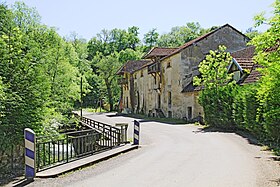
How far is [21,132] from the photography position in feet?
37.1

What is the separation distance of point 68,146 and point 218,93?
42.7 feet

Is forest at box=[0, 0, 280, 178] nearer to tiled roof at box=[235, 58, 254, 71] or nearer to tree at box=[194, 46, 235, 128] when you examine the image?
tree at box=[194, 46, 235, 128]

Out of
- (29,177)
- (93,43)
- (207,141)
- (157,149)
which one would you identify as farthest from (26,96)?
(93,43)

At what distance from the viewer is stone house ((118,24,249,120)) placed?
3825cm

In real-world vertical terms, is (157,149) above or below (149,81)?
below

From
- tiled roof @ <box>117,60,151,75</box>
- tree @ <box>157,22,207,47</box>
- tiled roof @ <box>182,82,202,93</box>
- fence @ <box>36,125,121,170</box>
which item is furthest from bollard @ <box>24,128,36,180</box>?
tree @ <box>157,22,207,47</box>

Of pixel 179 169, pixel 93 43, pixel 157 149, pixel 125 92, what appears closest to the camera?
pixel 179 169

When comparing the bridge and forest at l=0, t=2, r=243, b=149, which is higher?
forest at l=0, t=2, r=243, b=149

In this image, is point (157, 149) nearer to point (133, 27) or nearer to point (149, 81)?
point (149, 81)

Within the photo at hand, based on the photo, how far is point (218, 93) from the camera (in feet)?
80.5

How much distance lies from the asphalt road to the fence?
3.83 ft

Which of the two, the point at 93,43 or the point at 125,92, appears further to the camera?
the point at 93,43

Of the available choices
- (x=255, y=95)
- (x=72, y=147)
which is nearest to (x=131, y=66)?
(x=255, y=95)

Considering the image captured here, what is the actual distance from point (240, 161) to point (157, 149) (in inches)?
172
